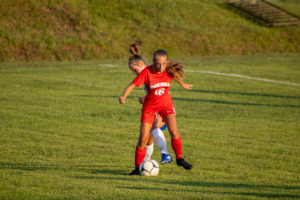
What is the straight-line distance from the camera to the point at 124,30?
108 ft

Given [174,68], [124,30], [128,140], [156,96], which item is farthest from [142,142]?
[124,30]

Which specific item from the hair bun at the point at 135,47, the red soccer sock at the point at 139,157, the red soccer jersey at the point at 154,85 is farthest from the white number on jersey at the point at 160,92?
the hair bun at the point at 135,47

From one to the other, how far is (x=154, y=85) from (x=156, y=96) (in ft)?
0.54

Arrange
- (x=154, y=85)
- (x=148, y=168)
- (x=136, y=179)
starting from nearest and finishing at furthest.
→ (x=136, y=179) < (x=148, y=168) < (x=154, y=85)

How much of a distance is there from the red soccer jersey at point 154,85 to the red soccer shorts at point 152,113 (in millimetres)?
69

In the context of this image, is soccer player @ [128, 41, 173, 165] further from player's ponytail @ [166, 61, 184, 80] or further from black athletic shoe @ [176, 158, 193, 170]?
player's ponytail @ [166, 61, 184, 80]

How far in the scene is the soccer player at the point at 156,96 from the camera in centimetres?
656

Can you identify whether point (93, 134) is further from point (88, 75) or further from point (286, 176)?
point (88, 75)

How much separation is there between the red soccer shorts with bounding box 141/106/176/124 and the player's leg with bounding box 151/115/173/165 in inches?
9.7

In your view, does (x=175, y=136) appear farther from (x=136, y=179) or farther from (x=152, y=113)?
(x=136, y=179)

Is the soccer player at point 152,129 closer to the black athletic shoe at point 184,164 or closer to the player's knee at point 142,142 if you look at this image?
the black athletic shoe at point 184,164

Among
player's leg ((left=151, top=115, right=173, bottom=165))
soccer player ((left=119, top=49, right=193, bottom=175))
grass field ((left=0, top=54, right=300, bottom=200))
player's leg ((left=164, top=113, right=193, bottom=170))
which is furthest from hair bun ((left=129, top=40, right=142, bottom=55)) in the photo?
grass field ((left=0, top=54, right=300, bottom=200))

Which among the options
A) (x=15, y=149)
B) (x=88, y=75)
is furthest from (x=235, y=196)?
(x=88, y=75)

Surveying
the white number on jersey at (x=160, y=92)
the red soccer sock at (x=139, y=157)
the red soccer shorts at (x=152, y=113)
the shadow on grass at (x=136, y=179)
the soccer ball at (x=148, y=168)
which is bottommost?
the shadow on grass at (x=136, y=179)
